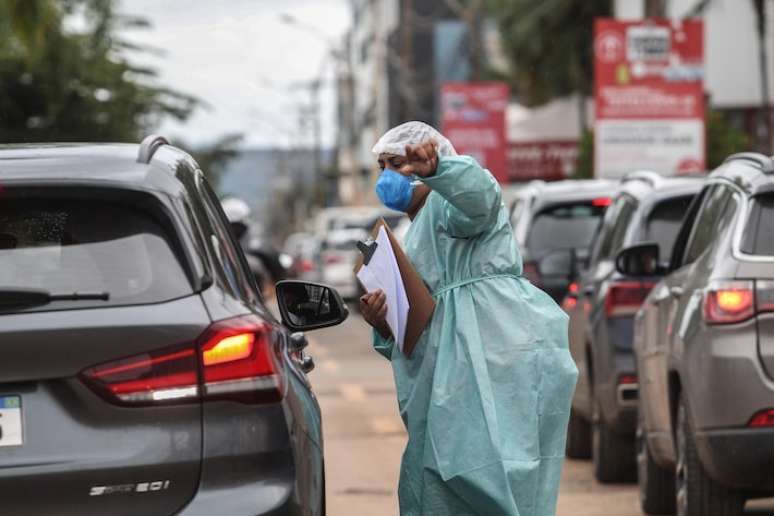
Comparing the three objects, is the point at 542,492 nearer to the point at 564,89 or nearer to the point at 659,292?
the point at 659,292

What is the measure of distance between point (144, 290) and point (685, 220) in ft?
17.4

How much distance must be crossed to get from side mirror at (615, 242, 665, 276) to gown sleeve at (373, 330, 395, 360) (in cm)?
332

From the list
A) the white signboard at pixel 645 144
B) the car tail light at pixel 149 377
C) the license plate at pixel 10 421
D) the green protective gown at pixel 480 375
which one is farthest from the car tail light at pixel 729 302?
the white signboard at pixel 645 144

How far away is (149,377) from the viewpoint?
4.85 metres

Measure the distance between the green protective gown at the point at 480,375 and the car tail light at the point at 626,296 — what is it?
5.10 m

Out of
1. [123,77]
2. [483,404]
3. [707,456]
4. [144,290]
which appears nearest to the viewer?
[144,290]

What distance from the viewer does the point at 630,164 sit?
3058 centimetres

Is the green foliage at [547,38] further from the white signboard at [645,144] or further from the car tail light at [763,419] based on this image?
the car tail light at [763,419]

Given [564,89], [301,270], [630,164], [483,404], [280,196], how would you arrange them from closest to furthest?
[483,404] → [630,164] → [301,270] → [564,89] → [280,196]

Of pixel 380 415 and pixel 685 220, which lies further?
pixel 380 415

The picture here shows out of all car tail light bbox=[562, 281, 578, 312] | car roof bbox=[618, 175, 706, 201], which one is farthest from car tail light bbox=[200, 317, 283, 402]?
car tail light bbox=[562, 281, 578, 312]

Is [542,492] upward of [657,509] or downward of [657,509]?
upward

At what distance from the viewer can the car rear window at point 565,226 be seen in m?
15.2

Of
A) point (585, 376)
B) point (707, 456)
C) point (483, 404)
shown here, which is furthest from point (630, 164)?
point (483, 404)
